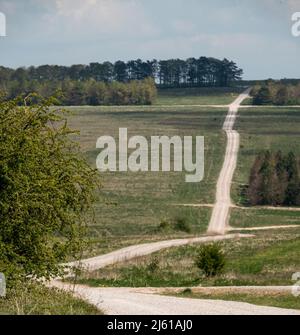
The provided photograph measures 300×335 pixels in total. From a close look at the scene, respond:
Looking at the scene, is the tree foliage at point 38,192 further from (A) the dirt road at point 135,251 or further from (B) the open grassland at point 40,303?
(A) the dirt road at point 135,251

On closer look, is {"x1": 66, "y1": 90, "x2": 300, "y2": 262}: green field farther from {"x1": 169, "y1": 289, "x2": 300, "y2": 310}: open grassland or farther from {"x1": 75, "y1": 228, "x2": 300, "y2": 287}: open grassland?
{"x1": 169, "y1": 289, "x2": 300, "y2": 310}: open grassland

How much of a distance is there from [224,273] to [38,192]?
13237mm

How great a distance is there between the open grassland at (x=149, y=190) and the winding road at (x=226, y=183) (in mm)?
681

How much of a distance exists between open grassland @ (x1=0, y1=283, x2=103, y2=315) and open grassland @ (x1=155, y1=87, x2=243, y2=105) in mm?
142544

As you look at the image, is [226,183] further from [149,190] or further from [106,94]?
[106,94]

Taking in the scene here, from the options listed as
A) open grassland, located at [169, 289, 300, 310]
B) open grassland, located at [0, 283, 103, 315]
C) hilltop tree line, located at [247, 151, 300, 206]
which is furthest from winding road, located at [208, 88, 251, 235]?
open grassland, located at [0, 283, 103, 315]

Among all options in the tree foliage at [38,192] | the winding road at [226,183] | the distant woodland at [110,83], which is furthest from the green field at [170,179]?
the distant woodland at [110,83]

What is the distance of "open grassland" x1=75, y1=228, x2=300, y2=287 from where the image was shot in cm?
2819

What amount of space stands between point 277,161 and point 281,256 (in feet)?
143

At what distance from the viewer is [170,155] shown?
94.2 m

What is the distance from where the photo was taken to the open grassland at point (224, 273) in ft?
92.5

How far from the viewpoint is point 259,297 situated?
867 inches

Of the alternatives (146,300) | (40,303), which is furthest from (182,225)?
(40,303)

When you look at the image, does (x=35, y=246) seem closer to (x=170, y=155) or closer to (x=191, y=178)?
(x=191, y=178)
